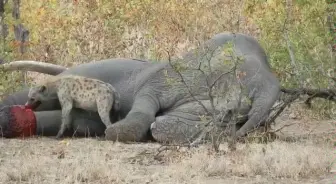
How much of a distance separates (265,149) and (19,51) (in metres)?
7.64

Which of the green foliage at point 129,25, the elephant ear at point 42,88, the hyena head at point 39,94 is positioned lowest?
the hyena head at point 39,94

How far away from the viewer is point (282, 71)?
39.2 ft

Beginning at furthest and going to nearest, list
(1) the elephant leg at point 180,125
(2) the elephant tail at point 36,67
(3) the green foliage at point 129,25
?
(3) the green foliage at point 129,25 → (2) the elephant tail at point 36,67 → (1) the elephant leg at point 180,125

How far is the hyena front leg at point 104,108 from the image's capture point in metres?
11.0

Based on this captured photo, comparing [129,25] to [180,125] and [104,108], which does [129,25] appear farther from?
[180,125]

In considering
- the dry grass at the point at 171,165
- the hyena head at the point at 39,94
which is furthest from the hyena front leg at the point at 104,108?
the dry grass at the point at 171,165

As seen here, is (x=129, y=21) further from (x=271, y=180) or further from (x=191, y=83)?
(x=271, y=180)

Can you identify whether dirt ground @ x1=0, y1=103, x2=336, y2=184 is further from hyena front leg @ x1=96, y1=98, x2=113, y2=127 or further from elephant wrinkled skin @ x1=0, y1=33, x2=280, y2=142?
hyena front leg @ x1=96, y1=98, x2=113, y2=127

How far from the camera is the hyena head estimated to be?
1150 cm

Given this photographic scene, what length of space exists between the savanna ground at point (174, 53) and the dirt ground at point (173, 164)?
0.04 feet

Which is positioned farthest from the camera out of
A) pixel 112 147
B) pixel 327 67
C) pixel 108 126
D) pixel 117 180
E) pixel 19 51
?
pixel 19 51

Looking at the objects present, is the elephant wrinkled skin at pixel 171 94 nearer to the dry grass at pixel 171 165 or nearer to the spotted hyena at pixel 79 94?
the spotted hyena at pixel 79 94

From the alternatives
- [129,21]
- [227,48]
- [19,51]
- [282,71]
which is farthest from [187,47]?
[227,48]

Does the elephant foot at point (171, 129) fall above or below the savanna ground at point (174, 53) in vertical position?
below
